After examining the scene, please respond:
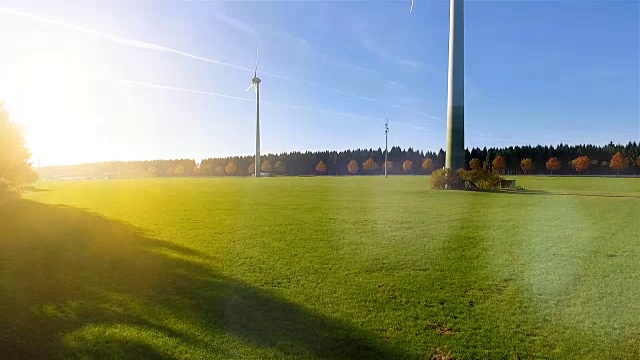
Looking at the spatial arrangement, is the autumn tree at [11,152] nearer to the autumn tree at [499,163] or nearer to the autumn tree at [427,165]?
the autumn tree at [499,163]

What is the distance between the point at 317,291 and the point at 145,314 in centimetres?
476

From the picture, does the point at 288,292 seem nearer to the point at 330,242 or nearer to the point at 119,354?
the point at 119,354

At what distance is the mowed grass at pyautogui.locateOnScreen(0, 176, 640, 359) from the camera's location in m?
9.50

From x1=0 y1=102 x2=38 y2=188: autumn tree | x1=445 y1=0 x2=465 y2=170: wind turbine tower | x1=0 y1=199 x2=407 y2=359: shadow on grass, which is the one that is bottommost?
x1=0 y1=199 x2=407 y2=359: shadow on grass

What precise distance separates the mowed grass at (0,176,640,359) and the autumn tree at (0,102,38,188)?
13.3m

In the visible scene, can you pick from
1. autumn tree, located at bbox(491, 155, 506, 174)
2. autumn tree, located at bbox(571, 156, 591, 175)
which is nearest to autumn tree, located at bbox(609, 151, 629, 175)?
autumn tree, located at bbox(571, 156, 591, 175)

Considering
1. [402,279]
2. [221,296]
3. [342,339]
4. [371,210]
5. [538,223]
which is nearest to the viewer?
[342,339]

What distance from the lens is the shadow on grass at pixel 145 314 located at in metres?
9.16

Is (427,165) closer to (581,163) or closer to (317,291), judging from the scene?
(581,163)

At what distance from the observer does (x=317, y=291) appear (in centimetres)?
1305

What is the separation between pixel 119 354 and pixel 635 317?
12.2 meters

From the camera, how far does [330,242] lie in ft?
66.7

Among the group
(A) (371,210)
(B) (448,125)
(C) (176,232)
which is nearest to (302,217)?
(A) (371,210)

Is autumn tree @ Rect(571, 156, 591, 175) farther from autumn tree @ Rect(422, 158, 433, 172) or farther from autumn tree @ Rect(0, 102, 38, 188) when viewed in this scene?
autumn tree @ Rect(0, 102, 38, 188)
